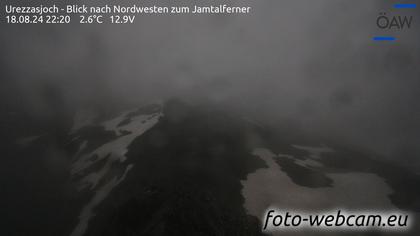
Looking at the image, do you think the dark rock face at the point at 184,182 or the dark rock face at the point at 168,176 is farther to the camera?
the dark rock face at the point at 168,176

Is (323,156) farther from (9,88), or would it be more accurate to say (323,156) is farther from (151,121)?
(9,88)

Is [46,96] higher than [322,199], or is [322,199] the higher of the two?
[46,96]

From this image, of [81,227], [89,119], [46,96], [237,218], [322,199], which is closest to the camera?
[237,218]

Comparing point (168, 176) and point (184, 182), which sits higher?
point (168, 176)

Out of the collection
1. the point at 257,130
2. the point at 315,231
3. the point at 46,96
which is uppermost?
the point at 46,96

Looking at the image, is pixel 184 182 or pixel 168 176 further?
pixel 168 176

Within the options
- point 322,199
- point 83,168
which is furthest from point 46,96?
point 322,199

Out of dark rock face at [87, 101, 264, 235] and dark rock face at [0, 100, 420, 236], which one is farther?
dark rock face at [0, 100, 420, 236]

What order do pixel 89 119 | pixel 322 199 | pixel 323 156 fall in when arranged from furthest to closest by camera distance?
pixel 89 119 → pixel 323 156 → pixel 322 199

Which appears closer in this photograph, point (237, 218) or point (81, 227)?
point (237, 218)
